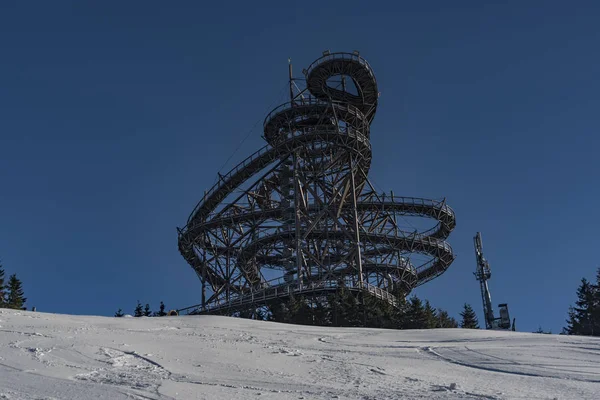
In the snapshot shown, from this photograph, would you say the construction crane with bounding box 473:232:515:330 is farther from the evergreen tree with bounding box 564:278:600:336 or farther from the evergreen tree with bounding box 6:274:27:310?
the evergreen tree with bounding box 6:274:27:310

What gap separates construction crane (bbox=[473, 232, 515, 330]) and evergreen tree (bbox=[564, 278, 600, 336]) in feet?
20.2

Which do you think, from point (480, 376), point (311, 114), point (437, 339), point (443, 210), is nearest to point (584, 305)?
point (443, 210)

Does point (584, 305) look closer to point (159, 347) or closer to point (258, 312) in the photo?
point (258, 312)

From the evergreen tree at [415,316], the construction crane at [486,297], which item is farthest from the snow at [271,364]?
the construction crane at [486,297]

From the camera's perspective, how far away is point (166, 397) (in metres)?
10.8

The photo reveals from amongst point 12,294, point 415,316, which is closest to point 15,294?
point 12,294

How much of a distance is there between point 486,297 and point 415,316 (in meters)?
10.2

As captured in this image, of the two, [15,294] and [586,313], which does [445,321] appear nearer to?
[586,313]

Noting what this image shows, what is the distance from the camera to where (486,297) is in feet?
150

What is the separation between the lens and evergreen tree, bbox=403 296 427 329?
37.1 meters

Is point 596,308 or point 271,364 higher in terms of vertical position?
point 596,308

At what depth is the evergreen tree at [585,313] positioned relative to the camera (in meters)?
45.1

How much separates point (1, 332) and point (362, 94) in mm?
42018

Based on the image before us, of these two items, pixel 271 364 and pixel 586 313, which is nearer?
pixel 271 364
